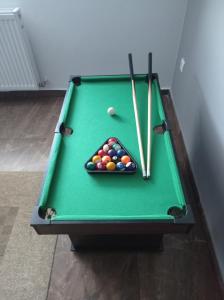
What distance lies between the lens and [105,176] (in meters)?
1.28

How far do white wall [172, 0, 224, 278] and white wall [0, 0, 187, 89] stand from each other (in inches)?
11.9

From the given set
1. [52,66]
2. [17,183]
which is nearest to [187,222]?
[17,183]

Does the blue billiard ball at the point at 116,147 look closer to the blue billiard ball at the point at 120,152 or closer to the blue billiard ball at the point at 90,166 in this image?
the blue billiard ball at the point at 120,152

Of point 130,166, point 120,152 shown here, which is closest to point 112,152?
point 120,152

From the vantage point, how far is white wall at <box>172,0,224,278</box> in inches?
57.7

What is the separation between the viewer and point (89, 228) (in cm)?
106

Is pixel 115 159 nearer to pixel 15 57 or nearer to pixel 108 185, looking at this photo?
pixel 108 185

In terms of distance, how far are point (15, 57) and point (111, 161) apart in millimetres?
1955

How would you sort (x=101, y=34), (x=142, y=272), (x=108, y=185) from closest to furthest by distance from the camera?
(x=108, y=185), (x=142, y=272), (x=101, y=34)

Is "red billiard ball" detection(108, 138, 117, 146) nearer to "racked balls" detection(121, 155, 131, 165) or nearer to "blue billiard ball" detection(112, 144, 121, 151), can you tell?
"blue billiard ball" detection(112, 144, 121, 151)

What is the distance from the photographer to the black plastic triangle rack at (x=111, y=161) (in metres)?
1.27

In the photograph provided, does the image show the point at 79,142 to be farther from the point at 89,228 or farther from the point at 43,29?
the point at 43,29

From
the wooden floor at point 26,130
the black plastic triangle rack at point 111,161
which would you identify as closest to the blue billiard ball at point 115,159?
the black plastic triangle rack at point 111,161

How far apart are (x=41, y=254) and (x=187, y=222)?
3.52 ft
